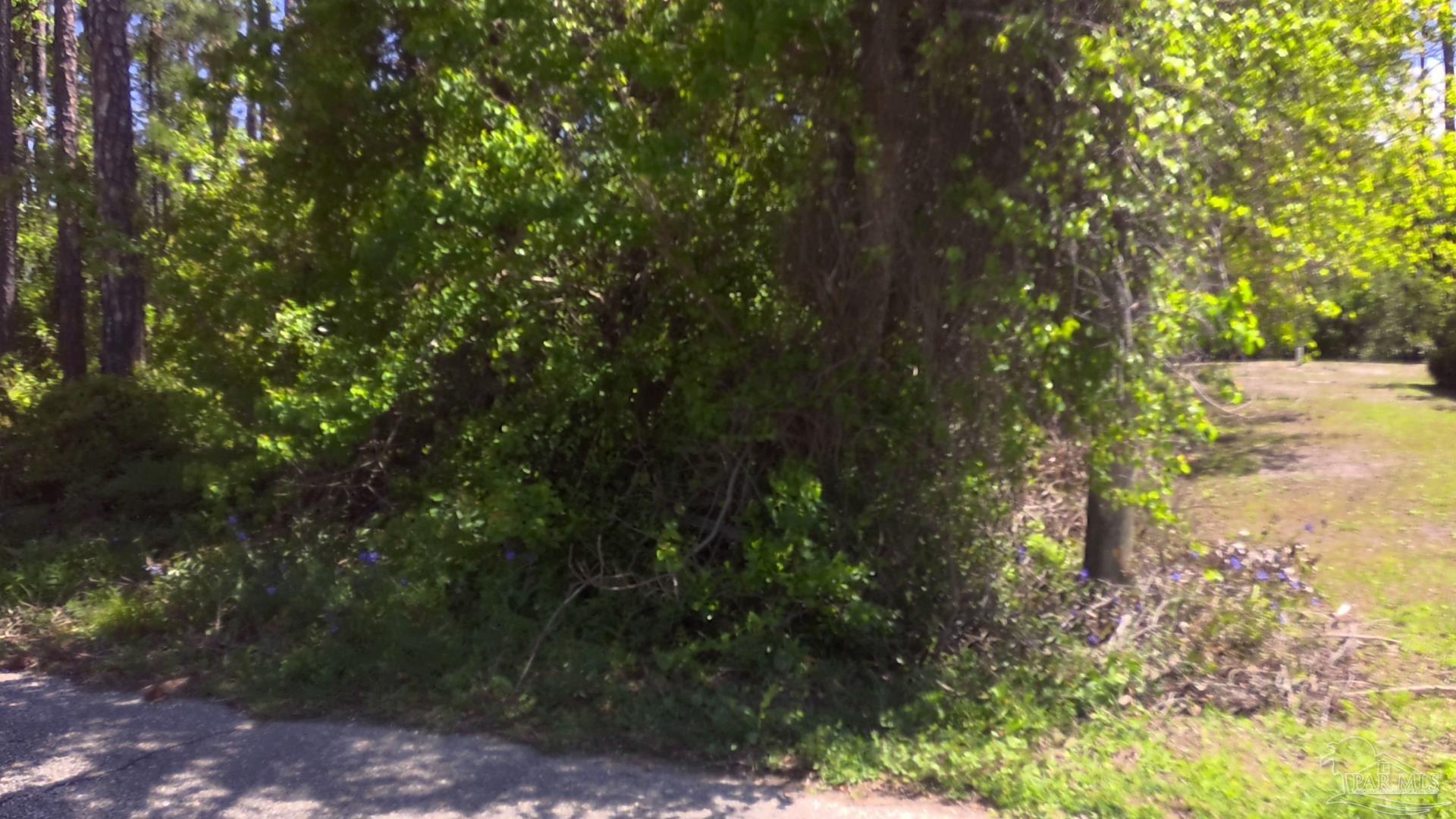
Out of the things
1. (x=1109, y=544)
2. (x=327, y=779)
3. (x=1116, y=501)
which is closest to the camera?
(x=327, y=779)

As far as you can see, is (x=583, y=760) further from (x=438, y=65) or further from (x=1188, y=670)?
(x=438, y=65)

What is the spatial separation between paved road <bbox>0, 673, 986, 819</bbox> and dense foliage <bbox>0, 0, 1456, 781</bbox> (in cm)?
59

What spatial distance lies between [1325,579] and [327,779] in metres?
7.10

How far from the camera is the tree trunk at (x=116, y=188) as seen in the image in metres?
10.9

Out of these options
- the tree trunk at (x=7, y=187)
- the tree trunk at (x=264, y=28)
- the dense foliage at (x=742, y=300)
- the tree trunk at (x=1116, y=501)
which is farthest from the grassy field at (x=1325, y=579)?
the tree trunk at (x=7, y=187)

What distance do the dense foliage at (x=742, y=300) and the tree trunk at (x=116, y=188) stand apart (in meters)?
3.59

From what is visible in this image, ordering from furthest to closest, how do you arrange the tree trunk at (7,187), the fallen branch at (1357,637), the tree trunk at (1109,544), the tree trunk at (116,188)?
1. the tree trunk at (7,187)
2. the tree trunk at (116,188)
3. the tree trunk at (1109,544)
4. the fallen branch at (1357,637)

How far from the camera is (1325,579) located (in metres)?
7.97

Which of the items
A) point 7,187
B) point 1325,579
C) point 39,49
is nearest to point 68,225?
point 7,187

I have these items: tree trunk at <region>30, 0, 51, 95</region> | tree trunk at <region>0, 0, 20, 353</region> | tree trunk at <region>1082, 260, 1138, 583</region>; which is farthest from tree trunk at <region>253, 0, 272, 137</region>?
tree trunk at <region>30, 0, 51, 95</region>

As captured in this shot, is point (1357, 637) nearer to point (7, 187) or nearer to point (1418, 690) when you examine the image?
point (1418, 690)

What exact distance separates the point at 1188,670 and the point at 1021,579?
1.09 m

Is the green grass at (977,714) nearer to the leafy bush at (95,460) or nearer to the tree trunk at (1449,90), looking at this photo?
the leafy bush at (95,460)

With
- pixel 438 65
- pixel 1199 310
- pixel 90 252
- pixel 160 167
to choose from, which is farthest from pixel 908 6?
→ pixel 90 252
